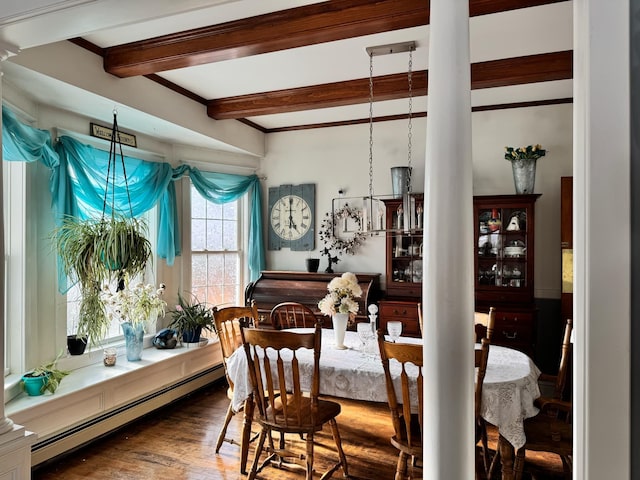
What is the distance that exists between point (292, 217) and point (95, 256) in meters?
2.39

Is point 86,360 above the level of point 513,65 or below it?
below

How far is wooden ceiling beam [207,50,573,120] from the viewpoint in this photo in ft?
10.4

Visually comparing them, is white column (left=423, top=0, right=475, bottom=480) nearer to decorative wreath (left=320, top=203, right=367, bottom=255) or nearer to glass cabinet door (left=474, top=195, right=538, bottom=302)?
glass cabinet door (left=474, top=195, right=538, bottom=302)

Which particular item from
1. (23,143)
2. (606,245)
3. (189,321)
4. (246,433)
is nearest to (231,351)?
(246,433)

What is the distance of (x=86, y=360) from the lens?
3.57 meters

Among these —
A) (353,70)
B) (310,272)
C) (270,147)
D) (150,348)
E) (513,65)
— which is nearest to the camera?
(513,65)

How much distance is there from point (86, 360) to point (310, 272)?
2.20m

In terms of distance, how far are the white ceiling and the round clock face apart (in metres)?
1.27

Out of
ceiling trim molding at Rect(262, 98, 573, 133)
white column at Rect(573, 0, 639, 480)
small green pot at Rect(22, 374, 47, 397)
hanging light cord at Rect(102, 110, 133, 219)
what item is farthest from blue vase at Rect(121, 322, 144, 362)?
white column at Rect(573, 0, 639, 480)

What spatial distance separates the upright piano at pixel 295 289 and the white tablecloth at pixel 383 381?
1334 millimetres

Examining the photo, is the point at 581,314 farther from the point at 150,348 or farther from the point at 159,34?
the point at 150,348

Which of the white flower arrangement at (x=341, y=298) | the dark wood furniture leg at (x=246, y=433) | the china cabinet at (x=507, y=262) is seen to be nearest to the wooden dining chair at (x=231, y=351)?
the dark wood furniture leg at (x=246, y=433)

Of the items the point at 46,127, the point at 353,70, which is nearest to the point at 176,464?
the point at 46,127

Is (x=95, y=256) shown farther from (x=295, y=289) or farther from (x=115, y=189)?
(x=295, y=289)
